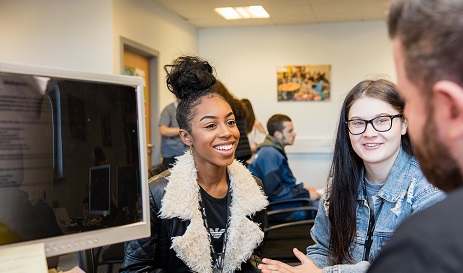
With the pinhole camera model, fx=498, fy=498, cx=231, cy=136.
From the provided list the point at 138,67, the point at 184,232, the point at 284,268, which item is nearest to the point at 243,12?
the point at 138,67

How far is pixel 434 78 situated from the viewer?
24.0 inches

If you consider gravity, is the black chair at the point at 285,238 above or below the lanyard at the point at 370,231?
below

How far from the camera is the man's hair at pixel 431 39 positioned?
0.59 meters

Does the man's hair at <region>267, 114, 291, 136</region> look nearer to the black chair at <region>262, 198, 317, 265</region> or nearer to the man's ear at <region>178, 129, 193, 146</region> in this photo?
the black chair at <region>262, 198, 317, 265</region>

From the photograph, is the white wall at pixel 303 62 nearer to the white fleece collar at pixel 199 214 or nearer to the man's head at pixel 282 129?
the man's head at pixel 282 129

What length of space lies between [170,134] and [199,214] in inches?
140

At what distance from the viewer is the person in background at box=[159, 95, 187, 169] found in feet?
17.1

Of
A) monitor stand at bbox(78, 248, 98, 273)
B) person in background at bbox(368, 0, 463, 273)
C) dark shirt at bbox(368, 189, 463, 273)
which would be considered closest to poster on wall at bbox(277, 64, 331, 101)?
monitor stand at bbox(78, 248, 98, 273)

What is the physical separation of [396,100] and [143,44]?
13.9 feet

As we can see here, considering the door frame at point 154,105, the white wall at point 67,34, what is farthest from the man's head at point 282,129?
the door frame at point 154,105

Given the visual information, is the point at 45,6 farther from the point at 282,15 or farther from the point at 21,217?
the point at 21,217

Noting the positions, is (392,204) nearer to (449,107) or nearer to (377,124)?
(377,124)

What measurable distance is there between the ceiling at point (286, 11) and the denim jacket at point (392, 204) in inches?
164

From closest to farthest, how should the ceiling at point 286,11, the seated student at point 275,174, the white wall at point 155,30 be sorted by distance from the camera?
the seated student at point 275,174 → the white wall at point 155,30 → the ceiling at point 286,11
